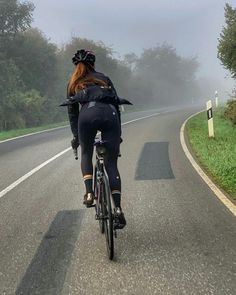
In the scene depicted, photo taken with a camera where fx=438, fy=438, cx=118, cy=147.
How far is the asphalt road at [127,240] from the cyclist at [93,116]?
2.09 feet

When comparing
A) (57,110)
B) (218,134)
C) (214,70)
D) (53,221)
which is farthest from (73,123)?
(214,70)

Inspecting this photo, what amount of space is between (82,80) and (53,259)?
6.78ft

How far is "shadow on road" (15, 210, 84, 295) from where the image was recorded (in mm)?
4020

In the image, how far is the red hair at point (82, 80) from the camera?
5.11m

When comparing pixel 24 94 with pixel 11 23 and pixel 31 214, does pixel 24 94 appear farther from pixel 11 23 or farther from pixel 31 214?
pixel 31 214

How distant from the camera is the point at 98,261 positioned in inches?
181

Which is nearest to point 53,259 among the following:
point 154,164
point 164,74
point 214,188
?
point 214,188

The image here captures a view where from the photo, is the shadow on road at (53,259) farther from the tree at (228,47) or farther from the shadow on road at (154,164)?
the tree at (228,47)

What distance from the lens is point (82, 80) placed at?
5168 mm

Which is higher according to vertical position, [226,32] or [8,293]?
[226,32]

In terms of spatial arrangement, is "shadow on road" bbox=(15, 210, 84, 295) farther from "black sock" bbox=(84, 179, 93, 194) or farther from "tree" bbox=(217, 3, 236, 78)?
"tree" bbox=(217, 3, 236, 78)

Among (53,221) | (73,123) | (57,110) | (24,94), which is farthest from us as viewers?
(57,110)

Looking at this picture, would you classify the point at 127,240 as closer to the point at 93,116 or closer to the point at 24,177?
the point at 93,116

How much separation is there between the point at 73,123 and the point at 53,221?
5.09ft
